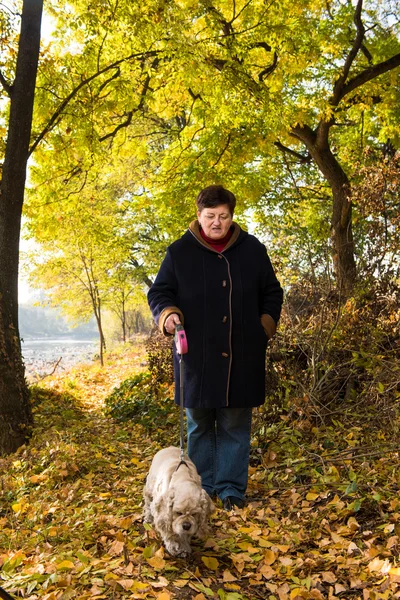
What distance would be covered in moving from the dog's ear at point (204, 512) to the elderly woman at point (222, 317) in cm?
94

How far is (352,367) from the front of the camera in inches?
236

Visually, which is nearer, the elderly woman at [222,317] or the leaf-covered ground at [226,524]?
the leaf-covered ground at [226,524]

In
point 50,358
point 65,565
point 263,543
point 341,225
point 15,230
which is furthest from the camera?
point 50,358

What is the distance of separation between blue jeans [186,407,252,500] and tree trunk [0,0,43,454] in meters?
3.18

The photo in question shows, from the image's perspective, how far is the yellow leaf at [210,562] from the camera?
311 cm

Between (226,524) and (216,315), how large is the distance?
142 centimetres

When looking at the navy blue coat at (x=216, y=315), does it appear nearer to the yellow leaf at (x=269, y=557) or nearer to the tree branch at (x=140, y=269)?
the yellow leaf at (x=269, y=557)

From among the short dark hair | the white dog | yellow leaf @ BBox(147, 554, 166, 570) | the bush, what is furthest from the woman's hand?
the bush

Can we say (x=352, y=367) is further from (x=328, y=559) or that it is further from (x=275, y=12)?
(x=275, y=12)

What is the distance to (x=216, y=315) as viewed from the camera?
3.88 metres

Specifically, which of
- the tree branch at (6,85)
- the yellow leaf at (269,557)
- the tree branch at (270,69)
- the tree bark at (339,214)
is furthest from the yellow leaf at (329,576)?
the tree branch at (270,69)

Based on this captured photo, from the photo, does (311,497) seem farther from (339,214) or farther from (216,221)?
(339,214)

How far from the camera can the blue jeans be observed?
4066 mm

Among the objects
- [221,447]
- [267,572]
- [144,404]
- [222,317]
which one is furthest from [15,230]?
[267,572]
